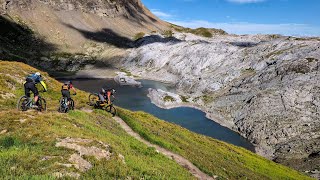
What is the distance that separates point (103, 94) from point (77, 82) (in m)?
125

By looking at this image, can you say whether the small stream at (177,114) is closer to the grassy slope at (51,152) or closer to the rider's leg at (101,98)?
the rider's leg at (101,98)

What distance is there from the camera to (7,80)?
4291cm

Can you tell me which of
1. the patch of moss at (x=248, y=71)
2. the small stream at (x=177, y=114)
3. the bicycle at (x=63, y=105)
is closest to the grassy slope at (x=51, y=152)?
the bicycle at (x=63, y=105)

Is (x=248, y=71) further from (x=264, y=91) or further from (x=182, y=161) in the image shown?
(x=182, y=161)

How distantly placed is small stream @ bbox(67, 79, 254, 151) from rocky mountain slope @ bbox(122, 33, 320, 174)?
3917mm

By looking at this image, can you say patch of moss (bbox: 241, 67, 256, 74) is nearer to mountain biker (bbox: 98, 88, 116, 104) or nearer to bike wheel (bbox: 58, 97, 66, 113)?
mountain biker (bbox: 98, 88, 116, 104)

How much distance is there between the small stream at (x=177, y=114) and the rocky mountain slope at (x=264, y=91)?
392cm

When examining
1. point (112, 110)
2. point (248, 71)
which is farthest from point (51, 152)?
point (248, 71)

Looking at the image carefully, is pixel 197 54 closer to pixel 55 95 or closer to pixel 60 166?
pixel 55 95

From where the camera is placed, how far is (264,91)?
358 feet

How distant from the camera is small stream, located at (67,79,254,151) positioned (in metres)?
88.6

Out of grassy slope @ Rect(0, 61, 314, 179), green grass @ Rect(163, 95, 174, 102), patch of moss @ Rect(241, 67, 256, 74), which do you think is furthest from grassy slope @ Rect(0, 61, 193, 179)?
patch of moss @ Rect(241, 67, 256, 74)

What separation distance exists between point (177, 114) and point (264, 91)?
99.4 feet

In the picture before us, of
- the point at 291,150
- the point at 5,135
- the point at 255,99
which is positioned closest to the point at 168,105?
the point at 255,99
